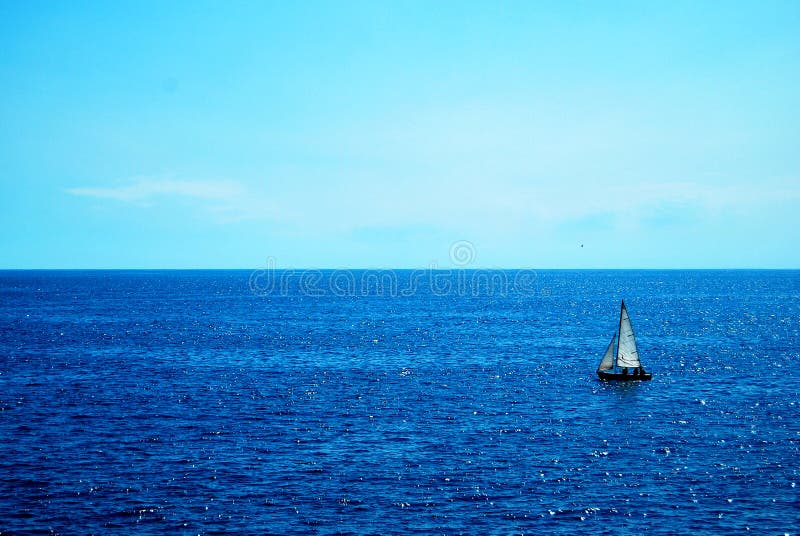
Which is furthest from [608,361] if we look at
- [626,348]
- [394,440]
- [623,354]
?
[394,440]

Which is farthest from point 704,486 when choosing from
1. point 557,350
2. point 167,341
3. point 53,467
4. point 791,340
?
point 167,341

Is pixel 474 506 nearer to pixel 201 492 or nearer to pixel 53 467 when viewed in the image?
pixel 201 492

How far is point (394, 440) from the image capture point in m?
59.2

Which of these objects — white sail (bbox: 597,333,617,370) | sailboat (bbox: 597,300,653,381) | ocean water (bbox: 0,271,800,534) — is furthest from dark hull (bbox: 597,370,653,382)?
ocean water (bbox: 0,271,800,534)

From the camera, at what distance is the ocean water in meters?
43.0

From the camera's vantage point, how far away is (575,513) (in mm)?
43406

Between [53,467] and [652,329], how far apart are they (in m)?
133

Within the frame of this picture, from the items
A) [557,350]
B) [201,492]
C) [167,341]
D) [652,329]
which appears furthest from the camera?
[652,329]

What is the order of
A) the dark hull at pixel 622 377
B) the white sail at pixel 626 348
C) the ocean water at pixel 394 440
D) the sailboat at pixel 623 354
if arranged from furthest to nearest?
the white sail at pixel 626 348 → the sailboat at pixel 623 354 → the dark hull at pixel 622 377 → the ocean water at pixel 394 440

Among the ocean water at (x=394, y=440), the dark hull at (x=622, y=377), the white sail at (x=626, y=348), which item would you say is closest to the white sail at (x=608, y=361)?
the white sail at (x=626, y=348)

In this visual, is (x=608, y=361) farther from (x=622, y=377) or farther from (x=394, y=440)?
(x=394, y=440)

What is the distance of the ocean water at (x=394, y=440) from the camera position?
4300cm

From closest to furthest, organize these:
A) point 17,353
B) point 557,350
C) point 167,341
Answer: point 17,353 < point 557,350 < point 167,341

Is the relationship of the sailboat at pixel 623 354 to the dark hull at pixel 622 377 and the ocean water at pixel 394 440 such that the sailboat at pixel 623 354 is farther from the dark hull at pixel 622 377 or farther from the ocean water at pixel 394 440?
the ocean water at pixel 394 440
